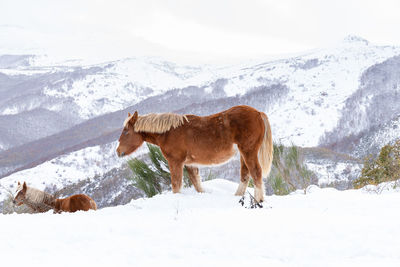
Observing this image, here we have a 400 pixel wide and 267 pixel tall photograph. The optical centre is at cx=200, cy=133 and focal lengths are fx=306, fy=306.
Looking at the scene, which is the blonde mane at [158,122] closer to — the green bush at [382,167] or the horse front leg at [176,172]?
the horse front leg at [176,172]

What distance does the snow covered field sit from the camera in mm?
2326

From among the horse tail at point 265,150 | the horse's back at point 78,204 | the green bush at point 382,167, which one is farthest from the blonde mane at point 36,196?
the green bush at point 382,167

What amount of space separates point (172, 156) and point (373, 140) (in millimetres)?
115167

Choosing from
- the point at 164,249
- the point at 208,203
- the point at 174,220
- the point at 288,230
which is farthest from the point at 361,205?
the point at 164,249

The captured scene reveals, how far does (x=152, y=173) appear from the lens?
8.61m

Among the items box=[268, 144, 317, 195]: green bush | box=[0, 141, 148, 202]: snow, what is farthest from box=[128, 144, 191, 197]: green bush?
box=[0, 141, 148, 202]: snow

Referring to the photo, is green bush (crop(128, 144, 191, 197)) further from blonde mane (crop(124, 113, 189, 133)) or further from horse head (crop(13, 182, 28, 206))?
horse head (crop(13, 182, 28, 206))

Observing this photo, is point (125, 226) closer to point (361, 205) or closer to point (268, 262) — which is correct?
point (268, 262)

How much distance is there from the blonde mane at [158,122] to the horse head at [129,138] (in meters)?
0.10

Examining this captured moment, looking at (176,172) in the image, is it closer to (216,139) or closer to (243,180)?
(216,139)

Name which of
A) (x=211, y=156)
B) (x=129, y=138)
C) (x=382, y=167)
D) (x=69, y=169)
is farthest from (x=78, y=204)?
(x=69, y=169)

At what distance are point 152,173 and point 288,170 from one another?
14.8ft

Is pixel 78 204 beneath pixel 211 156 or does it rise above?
beneath

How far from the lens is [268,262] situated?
2285 millimetres
